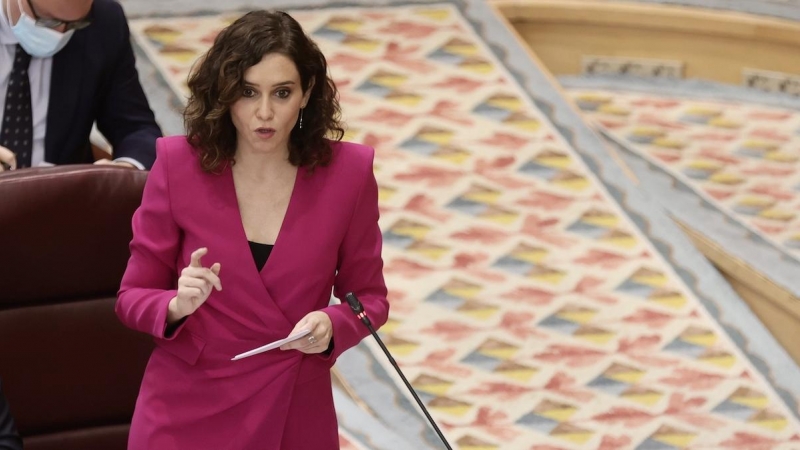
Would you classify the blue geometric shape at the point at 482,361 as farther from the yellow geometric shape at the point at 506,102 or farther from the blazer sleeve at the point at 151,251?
the blazer sleeve at the point at 151,251

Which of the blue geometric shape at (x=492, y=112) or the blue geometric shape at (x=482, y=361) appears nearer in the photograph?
the blue geometric shape at (x=482, y=361)

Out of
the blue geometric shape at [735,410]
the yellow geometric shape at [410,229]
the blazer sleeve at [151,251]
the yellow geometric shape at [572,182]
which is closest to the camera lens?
the blazer sleeve at [151,251]

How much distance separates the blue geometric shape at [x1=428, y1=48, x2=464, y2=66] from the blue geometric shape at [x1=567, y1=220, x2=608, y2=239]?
2.79 feet

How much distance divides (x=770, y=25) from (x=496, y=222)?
186cm

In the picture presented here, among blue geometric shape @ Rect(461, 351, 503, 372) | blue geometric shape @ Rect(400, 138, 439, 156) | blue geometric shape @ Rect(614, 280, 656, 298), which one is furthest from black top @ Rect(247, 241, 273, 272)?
blue geometric shape @ Rect(400, 138, 439, 156)

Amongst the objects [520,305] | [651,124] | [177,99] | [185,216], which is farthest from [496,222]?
[185,216]

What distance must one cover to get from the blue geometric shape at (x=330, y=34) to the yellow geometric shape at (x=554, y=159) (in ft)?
2.75

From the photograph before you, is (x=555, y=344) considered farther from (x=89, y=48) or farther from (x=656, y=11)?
(x=656, y=11)

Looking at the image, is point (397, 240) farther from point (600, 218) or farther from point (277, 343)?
point (277, 343)

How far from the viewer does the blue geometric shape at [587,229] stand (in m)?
3.94

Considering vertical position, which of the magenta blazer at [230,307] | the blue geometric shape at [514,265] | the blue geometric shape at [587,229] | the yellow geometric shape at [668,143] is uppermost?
the magenta blazer at [230,307]

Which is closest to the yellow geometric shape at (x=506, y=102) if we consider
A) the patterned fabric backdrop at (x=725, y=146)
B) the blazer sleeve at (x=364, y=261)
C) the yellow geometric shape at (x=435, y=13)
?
the yellow geometric shape at (x=435, y=13)

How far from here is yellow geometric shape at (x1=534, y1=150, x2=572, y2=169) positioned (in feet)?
13.7

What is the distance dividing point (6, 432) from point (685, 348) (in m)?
2.15
